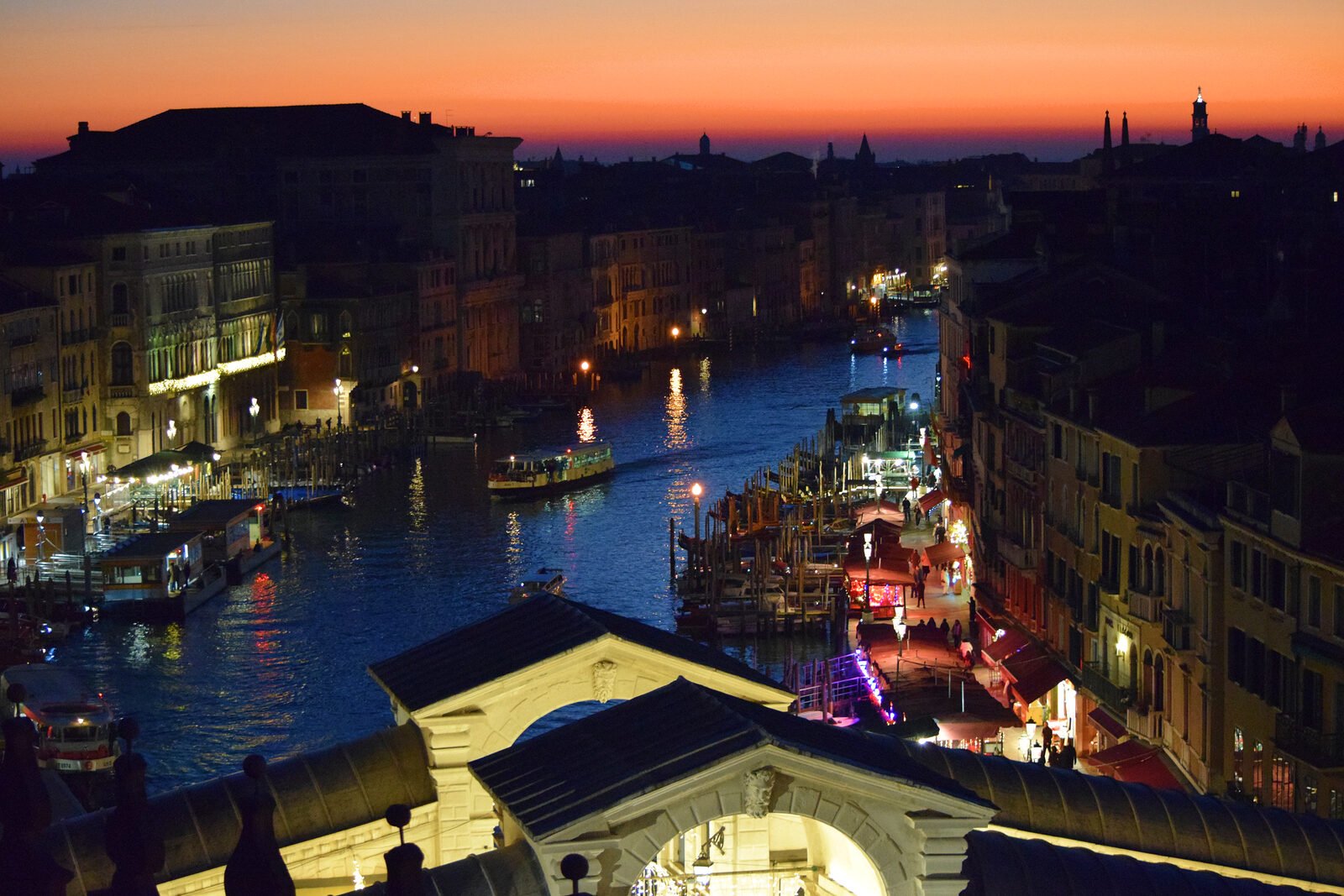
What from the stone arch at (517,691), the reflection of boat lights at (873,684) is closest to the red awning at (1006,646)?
the reflection of boat lights at (873,684)

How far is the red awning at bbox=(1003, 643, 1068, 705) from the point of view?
78.7ft

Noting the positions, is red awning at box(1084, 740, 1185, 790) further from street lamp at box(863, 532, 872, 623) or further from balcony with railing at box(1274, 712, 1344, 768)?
street lamp at box(863, 532, 872, 623)

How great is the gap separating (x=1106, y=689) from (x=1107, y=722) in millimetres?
371

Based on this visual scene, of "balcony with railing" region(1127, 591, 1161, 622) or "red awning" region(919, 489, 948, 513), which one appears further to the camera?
"red awning" region(919, 489, 948, 513)

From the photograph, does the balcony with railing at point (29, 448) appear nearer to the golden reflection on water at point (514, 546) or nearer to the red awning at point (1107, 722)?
the golden reflection on water at point (514, 546)

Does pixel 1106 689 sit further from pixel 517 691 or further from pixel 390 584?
pixel 390 584

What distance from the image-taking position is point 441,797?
10.3 metres

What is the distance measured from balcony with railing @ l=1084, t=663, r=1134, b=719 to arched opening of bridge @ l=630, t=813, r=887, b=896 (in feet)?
42.4

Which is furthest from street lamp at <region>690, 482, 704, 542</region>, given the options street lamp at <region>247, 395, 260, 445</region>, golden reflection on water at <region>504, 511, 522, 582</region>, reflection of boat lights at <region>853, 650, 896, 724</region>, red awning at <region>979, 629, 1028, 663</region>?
street lamp at <region>247, 395, 260, 445</region>

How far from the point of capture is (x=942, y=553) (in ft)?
111

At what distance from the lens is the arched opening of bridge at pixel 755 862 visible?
8.85 metres

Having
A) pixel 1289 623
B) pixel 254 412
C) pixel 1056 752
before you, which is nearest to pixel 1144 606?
pixel 1056 752

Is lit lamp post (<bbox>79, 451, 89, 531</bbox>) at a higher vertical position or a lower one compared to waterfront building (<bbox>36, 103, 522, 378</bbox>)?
lower

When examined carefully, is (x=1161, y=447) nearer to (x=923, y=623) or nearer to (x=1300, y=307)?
(x=1300, y=307)
